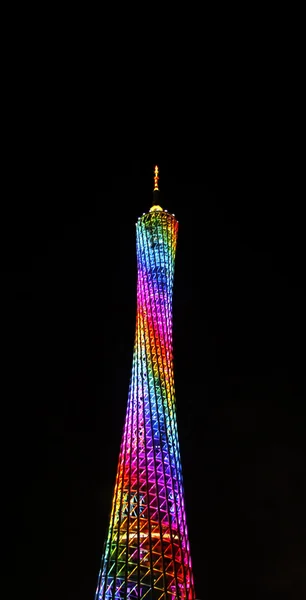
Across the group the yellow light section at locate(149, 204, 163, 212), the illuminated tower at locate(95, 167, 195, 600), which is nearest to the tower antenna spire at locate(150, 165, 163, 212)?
the yellow light section at locate(149, 204, 163, 212)

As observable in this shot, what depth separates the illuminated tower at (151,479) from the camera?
78.3ft

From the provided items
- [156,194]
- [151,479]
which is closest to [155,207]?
[156,194]

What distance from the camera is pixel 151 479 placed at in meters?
25.7

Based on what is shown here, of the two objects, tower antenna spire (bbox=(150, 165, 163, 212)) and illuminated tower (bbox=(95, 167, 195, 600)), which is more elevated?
tower antenna spire (bbox=(150, 165, 163, 212))

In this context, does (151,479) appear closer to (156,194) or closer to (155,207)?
(155,207)

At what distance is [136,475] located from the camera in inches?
1022

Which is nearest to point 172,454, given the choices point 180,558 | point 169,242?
point 180,558

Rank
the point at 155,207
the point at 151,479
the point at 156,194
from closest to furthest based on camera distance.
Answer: the point at 151,479, the point at 155,207, the point at 156,194

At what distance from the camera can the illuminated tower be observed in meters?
23.9

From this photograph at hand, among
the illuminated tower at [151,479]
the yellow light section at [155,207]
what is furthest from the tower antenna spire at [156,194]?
the illuminated tower at [151,479]

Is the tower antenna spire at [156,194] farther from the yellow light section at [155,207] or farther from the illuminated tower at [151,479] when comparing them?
the illuminated tower at [151,479]

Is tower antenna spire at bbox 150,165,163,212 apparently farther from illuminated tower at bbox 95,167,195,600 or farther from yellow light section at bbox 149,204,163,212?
illuminated tower at bbox 95,167,195,600

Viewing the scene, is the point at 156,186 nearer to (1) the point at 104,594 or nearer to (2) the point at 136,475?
(2) the point at 136,475

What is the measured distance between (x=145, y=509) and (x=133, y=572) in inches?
94.9
